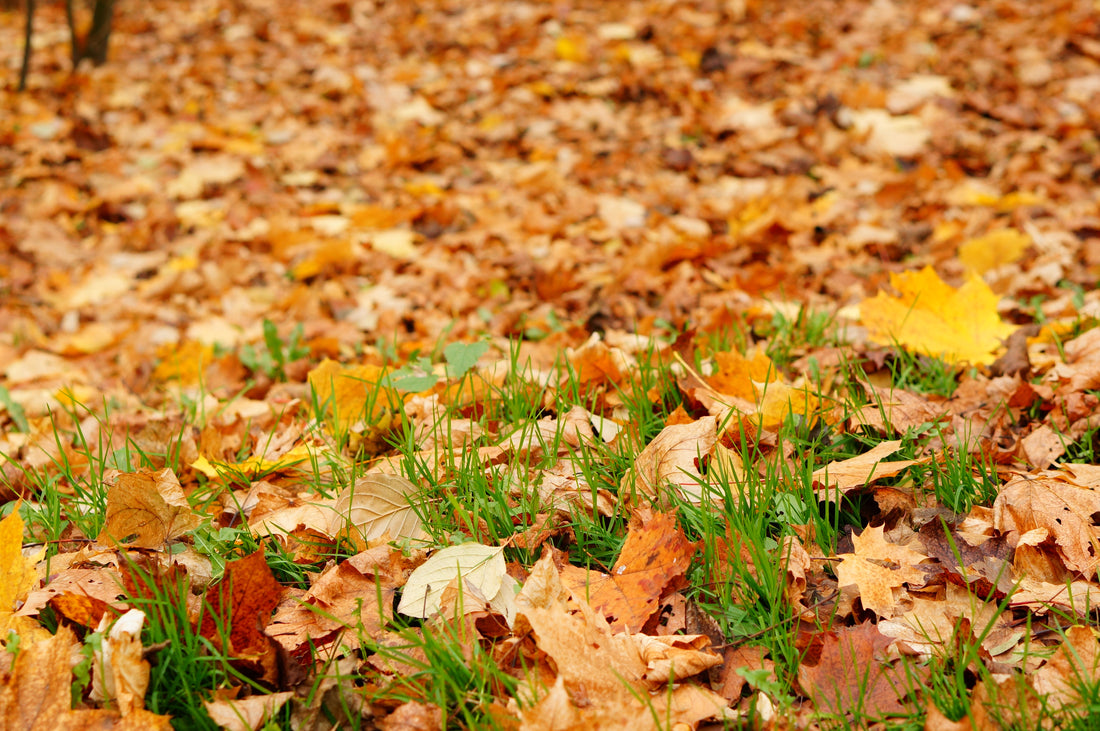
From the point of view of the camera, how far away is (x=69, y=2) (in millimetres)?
5449

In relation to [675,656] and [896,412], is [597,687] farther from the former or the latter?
A: [896,412]

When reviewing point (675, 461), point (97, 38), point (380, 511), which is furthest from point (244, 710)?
point (97, 38)

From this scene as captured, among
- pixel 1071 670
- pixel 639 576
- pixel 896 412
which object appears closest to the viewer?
pixel 1071 670

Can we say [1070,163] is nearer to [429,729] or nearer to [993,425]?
[993,425]

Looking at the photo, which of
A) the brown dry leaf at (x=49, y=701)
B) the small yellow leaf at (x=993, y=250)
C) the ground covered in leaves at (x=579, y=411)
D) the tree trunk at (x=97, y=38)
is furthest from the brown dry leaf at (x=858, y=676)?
the tree trunk at (x=97, y=38)

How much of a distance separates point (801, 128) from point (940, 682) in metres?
3.85

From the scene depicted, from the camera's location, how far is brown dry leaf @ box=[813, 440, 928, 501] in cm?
157

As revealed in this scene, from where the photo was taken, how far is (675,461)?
1.67m

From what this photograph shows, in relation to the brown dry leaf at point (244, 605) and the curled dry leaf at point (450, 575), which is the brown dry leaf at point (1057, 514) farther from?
the brown dry leaf at point (244, 605)

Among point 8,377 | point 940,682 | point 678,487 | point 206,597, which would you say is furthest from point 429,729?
point 8,377

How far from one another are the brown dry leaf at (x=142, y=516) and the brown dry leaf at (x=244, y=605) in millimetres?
248

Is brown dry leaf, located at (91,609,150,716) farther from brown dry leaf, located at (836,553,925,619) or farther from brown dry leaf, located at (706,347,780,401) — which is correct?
brown dry leaf, located at (706,347,780,401)

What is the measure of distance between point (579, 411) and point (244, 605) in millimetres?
838

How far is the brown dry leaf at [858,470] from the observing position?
61.9 inches
